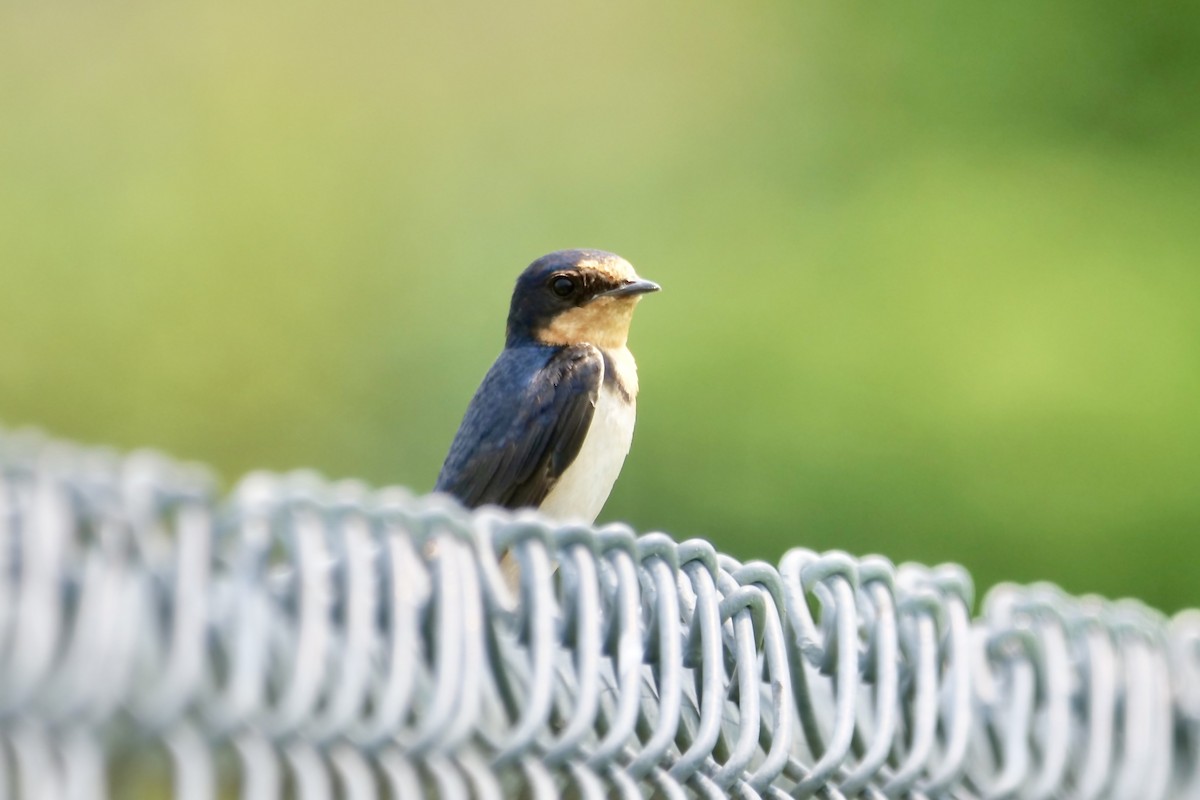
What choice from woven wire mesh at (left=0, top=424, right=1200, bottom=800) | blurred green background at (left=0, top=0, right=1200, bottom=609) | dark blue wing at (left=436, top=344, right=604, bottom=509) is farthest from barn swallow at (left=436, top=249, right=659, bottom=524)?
blurred green background at (left=0, top=0, right=1200, bottom=609)

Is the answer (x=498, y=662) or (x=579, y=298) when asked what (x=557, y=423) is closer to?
(x=579, y=298)

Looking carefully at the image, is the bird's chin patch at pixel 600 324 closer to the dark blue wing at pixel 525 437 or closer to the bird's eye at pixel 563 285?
the bird's eye at pixel 563 285

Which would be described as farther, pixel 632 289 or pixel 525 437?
pixel 632 289

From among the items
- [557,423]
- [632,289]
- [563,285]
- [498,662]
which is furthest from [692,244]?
[498,662]

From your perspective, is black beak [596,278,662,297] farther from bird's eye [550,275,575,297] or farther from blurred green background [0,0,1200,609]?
blurred green background [0,0,1200,609]

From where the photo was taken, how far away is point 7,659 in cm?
89

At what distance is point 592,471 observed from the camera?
3.24m

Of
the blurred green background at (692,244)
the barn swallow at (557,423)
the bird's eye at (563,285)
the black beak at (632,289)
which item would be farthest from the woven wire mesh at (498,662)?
the blurred green background at (692,244)

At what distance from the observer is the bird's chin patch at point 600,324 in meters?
3.56

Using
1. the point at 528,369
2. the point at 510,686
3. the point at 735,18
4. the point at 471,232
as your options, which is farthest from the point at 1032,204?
the point at 510,686

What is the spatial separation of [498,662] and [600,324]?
7.86 feet

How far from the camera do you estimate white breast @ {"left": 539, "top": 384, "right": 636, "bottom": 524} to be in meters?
3.23

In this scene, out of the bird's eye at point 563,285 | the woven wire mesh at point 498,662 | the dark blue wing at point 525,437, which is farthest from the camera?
the bird's eye at point 563,285

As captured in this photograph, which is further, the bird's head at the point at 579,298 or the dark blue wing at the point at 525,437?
the bird's head at the point at 579,298
